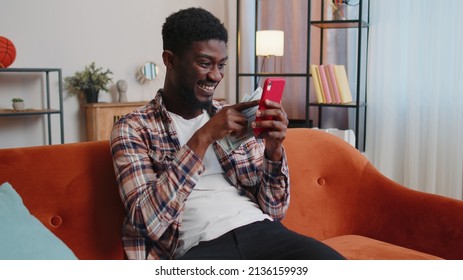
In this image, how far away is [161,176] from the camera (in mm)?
1299

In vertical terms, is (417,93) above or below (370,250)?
above

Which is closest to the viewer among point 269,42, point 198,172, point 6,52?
point 198,172

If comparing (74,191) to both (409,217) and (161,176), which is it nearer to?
(161,176)

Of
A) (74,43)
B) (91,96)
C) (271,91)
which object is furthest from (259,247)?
(74,43)

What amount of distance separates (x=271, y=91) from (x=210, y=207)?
36cm

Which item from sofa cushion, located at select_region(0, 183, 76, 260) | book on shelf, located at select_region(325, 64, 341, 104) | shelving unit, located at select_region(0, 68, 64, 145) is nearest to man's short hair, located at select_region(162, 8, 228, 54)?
sofa cushion, located at select_region(0, 183, 76, 260)

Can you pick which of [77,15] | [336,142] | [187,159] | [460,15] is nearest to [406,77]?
[460,15]

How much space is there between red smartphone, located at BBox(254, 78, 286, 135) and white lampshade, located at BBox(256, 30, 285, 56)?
2565 mm

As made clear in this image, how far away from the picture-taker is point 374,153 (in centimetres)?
369

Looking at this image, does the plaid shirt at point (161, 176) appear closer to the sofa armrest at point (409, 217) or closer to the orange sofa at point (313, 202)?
the orange sofa at point (313, 202)

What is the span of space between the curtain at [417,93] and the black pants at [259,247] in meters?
2.34

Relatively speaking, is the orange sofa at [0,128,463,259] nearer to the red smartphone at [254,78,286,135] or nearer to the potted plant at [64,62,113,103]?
the red smartphone at [254,78,286,135]

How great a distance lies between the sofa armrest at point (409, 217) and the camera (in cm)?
162
